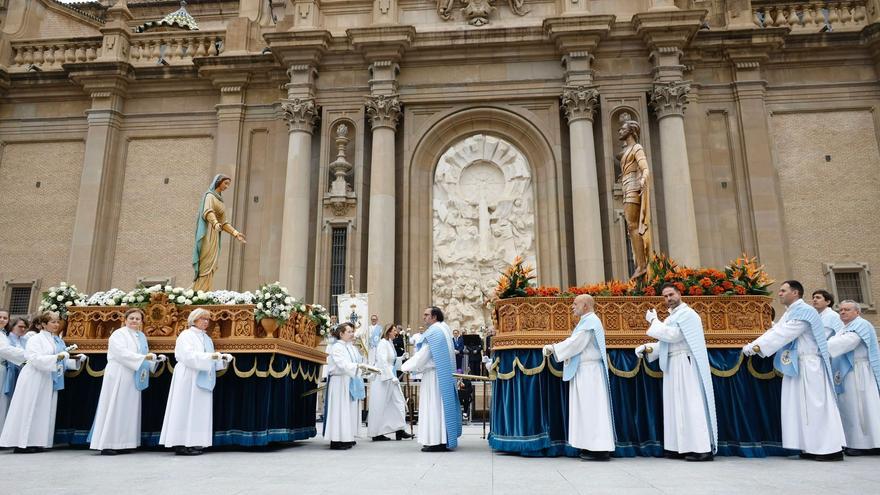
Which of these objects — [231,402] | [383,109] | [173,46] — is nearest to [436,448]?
[231,402]

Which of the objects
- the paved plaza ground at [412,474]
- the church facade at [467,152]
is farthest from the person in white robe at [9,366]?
the church facade at [467,152]

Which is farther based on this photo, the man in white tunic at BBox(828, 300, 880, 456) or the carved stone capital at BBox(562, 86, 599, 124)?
the carved stone capital at BBox(562, 86, 599, 124)

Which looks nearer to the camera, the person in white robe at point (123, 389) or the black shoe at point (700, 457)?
the black shoe at point (700, 457)

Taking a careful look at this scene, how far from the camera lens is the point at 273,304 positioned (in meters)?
9.61

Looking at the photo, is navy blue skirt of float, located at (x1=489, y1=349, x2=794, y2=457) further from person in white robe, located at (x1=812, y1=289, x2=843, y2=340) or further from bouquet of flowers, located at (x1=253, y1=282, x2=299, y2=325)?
bouquet of flowers, located at (x1=253, y1=282, x2=299, y2=325)

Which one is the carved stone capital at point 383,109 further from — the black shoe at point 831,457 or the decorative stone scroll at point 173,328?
the black shoe at point 831,457

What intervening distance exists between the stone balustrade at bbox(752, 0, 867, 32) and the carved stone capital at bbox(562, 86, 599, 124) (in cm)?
601

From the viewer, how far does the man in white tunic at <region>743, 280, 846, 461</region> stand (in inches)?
303

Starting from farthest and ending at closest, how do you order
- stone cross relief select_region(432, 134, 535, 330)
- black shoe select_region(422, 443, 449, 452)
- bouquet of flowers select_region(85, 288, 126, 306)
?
stone cross relief select_region(432, 134, 535, 330)
bouquet of flowers select_region(85, 288, 126, 306)
black shoe select_region(422, 443, 449, 452)

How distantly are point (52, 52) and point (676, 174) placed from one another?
2045 centimetres

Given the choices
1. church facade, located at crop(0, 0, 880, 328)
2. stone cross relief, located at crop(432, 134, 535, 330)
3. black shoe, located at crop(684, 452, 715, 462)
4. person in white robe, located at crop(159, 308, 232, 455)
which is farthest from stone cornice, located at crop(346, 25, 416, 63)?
black shoe, located at crop(684, 452, 715, 462)

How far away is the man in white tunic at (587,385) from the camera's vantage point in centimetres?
768

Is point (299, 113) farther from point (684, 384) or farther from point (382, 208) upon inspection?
point (684, 384)

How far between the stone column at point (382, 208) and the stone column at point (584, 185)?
4878 mm
